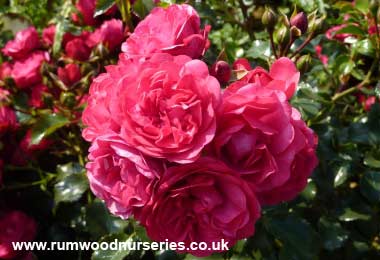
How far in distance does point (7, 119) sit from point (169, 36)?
2.42 feet

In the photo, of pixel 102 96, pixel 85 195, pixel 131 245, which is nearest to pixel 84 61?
pixel 85 195

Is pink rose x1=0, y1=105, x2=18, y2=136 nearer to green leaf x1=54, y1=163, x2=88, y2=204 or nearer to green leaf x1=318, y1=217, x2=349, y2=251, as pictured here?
green leaf x1=54, y1=163, x2=88, y2=204

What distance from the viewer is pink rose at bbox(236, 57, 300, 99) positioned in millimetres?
741

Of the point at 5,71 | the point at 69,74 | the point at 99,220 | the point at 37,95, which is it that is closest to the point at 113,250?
the point at 99,220

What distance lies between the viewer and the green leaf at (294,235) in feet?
3.30

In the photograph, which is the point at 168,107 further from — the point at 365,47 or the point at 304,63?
the point at 365,47

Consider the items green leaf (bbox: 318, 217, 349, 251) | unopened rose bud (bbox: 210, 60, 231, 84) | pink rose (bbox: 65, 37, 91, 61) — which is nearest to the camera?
unopened rose bud (bbox: 210, 60, 231, 84)

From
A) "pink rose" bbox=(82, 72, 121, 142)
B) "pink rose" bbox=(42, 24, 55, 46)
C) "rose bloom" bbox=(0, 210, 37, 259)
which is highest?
"pink rose" bbox=(82, 72, 121, 142)

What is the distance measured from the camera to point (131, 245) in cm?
110

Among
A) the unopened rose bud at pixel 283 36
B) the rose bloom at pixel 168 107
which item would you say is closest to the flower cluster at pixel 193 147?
the rose bloom at pixel 168 107

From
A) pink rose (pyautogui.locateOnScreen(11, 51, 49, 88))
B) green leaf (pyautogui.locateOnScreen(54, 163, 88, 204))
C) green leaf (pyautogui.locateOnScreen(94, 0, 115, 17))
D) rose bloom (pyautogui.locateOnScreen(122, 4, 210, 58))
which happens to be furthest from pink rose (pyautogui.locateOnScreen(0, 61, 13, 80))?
rose bloom (pyautogui.locateOnScreen(122, 4, 210, 58))

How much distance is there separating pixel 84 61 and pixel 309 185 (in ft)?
2.30

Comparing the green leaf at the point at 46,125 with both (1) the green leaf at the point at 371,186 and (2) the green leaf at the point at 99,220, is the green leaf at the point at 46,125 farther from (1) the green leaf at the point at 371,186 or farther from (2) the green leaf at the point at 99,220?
(1) the green leaf at the point at 371,186

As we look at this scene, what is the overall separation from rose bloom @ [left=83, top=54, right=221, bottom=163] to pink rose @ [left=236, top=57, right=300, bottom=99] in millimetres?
69
